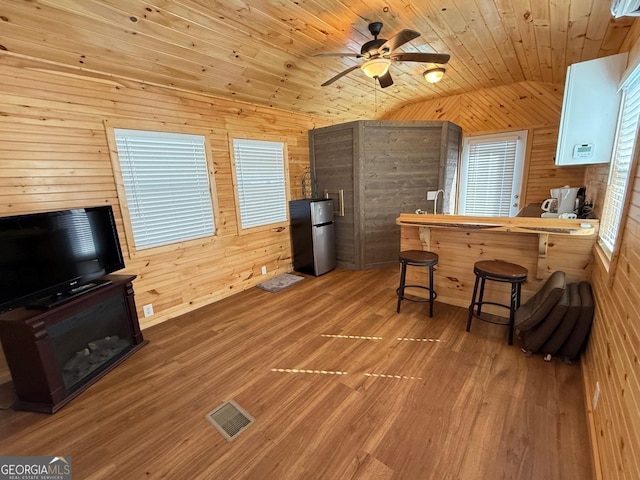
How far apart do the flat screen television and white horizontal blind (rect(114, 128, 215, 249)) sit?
496 millimetres

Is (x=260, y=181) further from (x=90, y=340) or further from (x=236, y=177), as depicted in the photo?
(x=90, y=340)

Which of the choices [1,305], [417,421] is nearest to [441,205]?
[417,421]

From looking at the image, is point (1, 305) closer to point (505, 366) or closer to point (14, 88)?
point (14, 88)

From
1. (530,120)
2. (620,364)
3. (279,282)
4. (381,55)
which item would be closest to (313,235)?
(279,282)

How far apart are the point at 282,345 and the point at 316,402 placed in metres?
0.78

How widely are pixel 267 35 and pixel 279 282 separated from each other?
120 inches

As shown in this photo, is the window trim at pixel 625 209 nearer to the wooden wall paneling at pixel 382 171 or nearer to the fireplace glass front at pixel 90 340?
the wooden wall paneling at pixel 382 171

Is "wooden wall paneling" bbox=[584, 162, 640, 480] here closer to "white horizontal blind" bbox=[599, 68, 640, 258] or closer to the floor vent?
"white horizontal blind" bbox=[599, 68, 640, 258]

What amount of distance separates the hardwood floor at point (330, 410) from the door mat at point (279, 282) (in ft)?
3.58

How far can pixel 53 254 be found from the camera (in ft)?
6.81

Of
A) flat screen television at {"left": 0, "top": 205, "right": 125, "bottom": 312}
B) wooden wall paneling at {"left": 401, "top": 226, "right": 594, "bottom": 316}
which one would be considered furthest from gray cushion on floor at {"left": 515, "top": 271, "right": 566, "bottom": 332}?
flat screen television at {"left": 0, "top": 205, "right": 125, "bottom": 312}

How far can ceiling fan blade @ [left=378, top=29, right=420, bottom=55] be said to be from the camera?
7.11ft

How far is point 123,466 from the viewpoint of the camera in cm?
155

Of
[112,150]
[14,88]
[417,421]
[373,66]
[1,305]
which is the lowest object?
[417,421]
